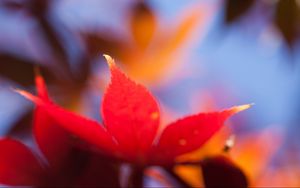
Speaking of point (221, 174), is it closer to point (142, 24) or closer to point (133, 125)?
point (133, 125)

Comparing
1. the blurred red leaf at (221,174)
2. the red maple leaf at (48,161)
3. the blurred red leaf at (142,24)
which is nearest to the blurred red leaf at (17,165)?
the red maple leaf at (48,161)

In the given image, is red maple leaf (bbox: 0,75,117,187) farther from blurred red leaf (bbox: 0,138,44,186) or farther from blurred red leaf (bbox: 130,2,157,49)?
blurred red leaf (bbox: 130,2,157,49)

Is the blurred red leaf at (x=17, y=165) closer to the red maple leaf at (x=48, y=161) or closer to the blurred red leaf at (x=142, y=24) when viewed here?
the red maple leaf at (x=48, y=161)

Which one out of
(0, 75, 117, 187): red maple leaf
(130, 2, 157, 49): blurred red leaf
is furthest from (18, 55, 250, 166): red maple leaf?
(130, 2, 157, 49): blurred red leaf

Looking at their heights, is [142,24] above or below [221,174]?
above

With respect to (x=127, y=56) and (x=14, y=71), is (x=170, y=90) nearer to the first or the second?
(x=127, y=56)

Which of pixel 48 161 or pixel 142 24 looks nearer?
pixel 48 161

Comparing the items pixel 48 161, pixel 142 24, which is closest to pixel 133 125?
pixel 48 161

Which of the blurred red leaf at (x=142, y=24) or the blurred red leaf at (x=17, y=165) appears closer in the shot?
the blurred red leaf at (x=17, y=165)

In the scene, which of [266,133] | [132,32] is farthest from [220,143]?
[132,32]
